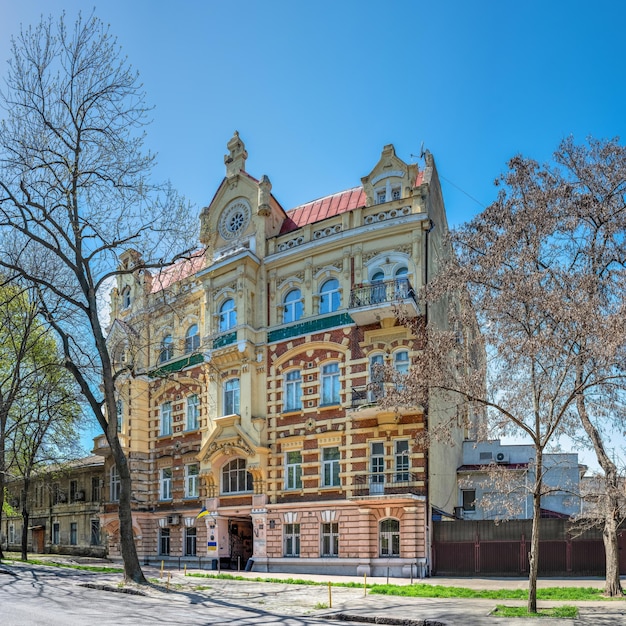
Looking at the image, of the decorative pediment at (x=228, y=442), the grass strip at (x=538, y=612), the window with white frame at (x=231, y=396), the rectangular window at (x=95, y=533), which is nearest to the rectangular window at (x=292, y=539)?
the decorative pediment at (x=228, y=442)

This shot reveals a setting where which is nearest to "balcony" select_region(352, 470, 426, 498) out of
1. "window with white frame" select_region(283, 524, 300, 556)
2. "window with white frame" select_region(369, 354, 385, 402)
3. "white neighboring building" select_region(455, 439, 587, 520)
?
"window with white frame" select_region(369, 354, 385, 402)

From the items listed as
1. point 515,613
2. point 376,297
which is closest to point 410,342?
point 376,297

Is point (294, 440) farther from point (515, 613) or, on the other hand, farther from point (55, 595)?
point (515, 613)

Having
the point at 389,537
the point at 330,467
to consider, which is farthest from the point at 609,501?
the point at 330,467

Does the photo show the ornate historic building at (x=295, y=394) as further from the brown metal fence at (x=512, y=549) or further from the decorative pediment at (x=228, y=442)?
the brown metal fence at (x=512, y=549)

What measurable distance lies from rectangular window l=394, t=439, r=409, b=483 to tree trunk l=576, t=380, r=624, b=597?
916cm

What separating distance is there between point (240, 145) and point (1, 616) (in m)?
26.4

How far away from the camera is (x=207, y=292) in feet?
115

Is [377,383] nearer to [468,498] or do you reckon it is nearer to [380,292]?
[380,292]

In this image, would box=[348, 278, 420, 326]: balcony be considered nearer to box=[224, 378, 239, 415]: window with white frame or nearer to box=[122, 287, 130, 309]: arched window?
box=[224, 378, 239, 415]: window with white frame

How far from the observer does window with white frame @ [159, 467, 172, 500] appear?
121 feet

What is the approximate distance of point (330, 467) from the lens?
30062 millimetres

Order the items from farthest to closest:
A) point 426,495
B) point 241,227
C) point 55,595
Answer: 1. point 241,227
2. point 426,495
3. point 55,595

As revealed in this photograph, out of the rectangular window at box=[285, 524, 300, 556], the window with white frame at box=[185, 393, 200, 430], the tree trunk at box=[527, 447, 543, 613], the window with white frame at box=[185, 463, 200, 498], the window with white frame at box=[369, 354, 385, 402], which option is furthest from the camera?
the window with white frame at box=[185, 393, 200, 430]
